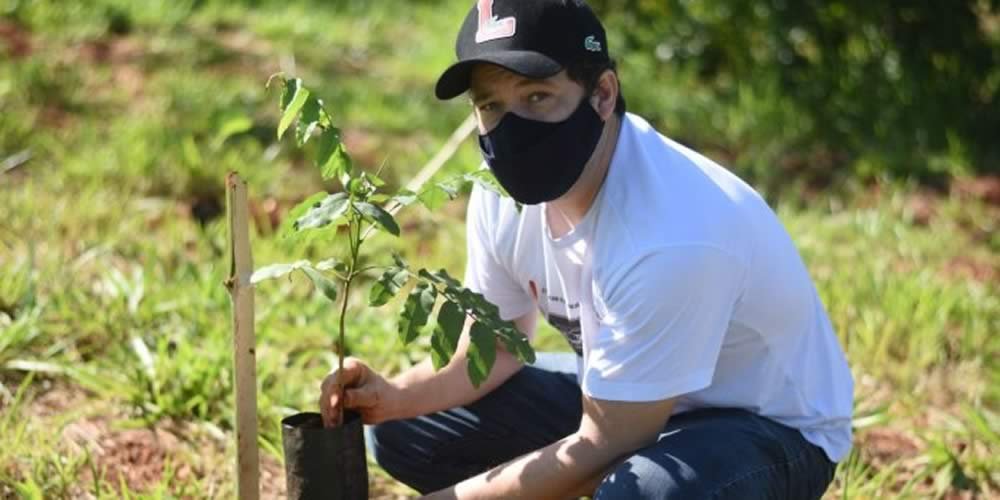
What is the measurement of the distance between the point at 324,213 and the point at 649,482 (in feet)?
2.30

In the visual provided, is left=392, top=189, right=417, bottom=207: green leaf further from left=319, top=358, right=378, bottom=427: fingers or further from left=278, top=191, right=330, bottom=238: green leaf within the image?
left=319, top=358, right=378, bottom=427: fingers

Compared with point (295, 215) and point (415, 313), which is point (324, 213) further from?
point (415, 313)

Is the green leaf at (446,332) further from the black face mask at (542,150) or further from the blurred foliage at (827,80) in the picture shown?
the blurred foliage at (827,80)

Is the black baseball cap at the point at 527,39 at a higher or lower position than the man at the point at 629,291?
higher

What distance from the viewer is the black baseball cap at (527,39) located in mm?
2445

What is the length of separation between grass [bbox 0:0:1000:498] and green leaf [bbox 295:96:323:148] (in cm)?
96

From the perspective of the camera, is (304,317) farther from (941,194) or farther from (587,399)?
(941,194)

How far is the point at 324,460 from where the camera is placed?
2.56 metres

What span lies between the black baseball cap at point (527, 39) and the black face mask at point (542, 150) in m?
0.10

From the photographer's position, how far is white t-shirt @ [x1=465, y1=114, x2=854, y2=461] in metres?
2.49

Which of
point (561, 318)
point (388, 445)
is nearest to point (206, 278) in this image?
point (388, 445)

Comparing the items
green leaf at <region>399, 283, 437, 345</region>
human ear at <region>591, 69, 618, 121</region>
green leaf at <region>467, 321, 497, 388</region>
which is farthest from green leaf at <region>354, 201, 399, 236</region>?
human ear at <region>591, 69, 618, 121</region>

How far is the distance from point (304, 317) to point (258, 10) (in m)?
4.64

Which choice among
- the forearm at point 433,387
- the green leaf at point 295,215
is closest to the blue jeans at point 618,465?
the forearm at point 433,387
